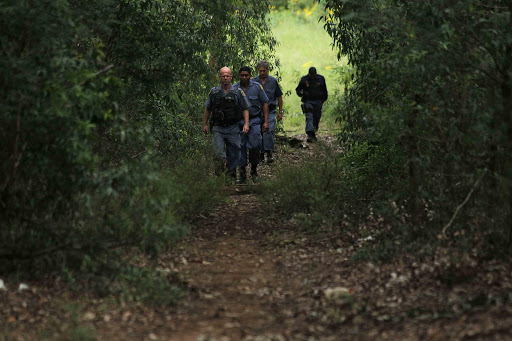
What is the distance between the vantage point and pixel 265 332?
215 inches

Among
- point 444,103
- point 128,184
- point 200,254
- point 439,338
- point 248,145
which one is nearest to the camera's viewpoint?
point 439,338

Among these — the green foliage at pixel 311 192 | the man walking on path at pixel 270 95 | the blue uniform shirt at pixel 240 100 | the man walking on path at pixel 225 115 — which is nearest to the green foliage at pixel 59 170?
the green foliage at pixel 311 192

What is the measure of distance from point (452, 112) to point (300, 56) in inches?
1018

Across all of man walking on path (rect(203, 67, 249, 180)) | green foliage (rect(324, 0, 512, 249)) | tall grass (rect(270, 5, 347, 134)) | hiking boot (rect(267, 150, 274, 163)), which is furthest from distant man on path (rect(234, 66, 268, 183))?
tall grass (rect(270, 5, 347, 134))

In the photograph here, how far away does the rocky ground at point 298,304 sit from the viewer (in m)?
5.27

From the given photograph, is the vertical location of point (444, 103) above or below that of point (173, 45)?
below

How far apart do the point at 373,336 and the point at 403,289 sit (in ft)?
3.64

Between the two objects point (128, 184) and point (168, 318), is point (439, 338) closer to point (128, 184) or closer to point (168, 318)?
point (168, 318)

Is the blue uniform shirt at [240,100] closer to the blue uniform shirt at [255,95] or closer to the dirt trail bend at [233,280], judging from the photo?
the blue uniform shirt at [255,95]

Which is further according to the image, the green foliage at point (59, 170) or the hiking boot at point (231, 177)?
the hiking boot at point (231, 177)

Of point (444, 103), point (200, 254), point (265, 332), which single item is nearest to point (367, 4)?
point (444, 103)

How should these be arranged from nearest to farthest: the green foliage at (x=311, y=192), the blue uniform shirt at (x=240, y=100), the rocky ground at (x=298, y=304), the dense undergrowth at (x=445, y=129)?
1. the rocky ground at (x=298, y=304)
2. the dense undergrowth at (x=445, y=129)
3. the green foliage at (x=311, y=192)
4. the blue uniform shirt at (x=240, y=100)

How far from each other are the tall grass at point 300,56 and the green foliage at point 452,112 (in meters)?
13.0

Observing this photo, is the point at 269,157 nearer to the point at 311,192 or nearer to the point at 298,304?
the point at 311,192
